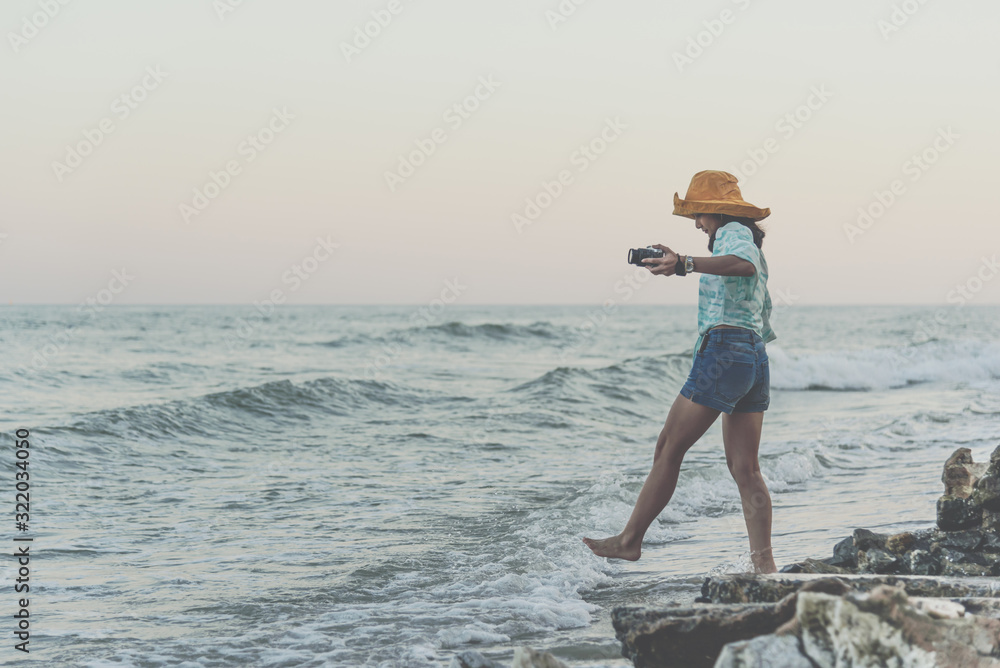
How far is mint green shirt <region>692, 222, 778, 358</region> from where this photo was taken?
388 centimetres

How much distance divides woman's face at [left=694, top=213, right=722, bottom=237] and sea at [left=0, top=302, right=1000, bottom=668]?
1.76 metres

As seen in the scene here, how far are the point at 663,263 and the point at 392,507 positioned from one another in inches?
159

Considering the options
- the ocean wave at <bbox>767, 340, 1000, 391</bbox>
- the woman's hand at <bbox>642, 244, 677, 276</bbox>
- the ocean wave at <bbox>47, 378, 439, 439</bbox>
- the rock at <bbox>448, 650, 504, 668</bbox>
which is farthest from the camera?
the ocean wave at <bbox>767, 340, 1000, 391</bbox>

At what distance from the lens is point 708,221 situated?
414 centimetres

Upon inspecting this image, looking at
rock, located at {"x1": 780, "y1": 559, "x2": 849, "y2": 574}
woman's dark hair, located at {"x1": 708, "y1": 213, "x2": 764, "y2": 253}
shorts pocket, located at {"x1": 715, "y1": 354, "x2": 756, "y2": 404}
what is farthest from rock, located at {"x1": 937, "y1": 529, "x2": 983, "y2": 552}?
woman's dark hair, located at {"x1": 708, "y1": 213, "x2": 764, "y2": 253}

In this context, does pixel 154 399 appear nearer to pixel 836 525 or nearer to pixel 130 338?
pixel 836 525

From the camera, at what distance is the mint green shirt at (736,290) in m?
3.88

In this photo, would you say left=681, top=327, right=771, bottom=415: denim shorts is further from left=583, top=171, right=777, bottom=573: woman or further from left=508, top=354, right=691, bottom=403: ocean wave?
left=508, top=354, right=691, bottom=403: ocean wave

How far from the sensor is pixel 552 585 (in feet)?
15.8

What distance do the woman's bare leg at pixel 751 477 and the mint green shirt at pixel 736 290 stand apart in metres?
0.40

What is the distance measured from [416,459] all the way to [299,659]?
561 cm

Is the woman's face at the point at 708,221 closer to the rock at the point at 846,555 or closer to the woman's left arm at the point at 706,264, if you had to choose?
the woman's left arm at the point at 706,264

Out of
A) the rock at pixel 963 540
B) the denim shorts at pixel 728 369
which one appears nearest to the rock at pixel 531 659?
the denim shorts at pixel 728 369

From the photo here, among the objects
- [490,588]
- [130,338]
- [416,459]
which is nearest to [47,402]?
[416,459]
